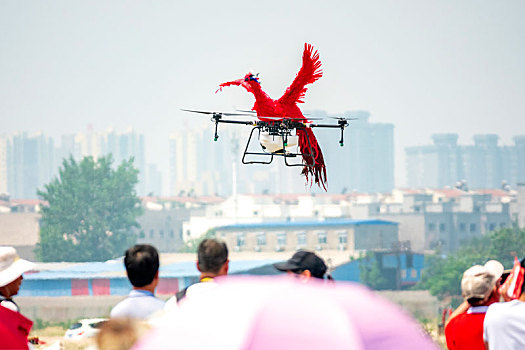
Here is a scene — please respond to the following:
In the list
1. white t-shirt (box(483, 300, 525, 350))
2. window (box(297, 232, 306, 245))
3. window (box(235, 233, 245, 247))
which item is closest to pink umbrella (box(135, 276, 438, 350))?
white t-shirt (box(483, 300, 525, 350))

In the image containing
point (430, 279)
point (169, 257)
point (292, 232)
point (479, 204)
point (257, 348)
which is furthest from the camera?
point (479, 204)

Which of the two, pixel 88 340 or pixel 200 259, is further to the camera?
pixel 200 259

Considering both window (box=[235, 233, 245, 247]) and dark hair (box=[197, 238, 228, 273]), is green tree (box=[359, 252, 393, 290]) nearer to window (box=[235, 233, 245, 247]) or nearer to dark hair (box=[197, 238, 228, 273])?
window (box=[235, 233, 245, 247])

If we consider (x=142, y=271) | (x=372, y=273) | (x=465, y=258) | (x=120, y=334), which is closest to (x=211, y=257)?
(x=142, y=271)

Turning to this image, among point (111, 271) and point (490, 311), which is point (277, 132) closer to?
point (490, 311)

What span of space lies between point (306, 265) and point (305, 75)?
3.21 metres

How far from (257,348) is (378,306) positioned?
0.90ft

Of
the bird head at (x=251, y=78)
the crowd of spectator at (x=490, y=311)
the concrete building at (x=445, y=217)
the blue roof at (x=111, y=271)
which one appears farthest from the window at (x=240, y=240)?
the crowd of spectator at (x=490, y=311)

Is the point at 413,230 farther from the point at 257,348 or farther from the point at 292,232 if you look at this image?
the point at 257,348

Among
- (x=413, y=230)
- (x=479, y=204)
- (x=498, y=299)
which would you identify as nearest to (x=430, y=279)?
(x=413, y=230)

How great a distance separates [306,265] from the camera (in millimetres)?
4125

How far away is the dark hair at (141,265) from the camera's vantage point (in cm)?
392

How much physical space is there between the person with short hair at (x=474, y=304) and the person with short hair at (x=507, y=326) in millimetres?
149

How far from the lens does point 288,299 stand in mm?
2129
